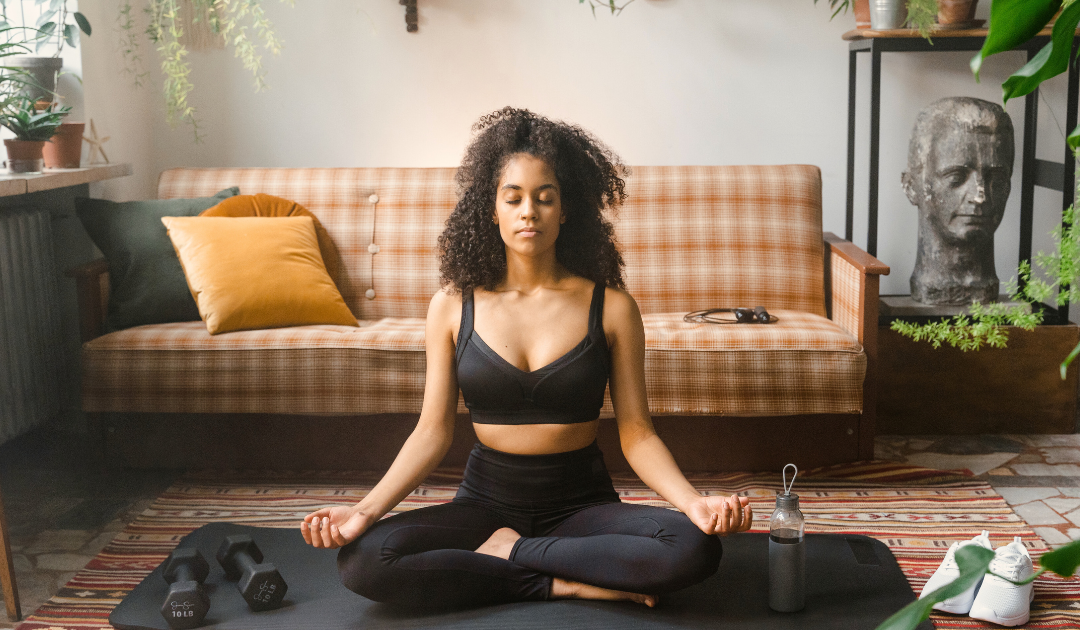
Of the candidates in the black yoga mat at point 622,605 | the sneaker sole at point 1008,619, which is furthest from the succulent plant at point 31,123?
the sneaker sole at point 1008,619

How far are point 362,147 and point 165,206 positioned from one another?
34.1 inches

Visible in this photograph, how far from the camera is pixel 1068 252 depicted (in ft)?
7.63

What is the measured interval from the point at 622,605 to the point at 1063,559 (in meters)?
1.29

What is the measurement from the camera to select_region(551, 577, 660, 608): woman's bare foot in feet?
5.28

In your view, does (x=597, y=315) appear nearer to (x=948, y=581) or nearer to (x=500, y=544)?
(x=500, y=544)

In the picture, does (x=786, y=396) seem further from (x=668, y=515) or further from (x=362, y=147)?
(x=362, y=147)

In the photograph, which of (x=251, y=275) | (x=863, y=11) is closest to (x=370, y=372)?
(x=251, y=275)

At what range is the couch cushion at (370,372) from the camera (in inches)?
95.5

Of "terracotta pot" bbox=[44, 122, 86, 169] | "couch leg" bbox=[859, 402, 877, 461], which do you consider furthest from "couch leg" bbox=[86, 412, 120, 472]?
"couch leg" bbox=[859, 402, 877, 461]

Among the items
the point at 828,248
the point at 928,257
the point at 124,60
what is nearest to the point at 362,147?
the point at 124,60

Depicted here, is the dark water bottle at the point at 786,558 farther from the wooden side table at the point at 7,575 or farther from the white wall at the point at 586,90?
the white wall at the point at 586,90

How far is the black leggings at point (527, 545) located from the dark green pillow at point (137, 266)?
134cm

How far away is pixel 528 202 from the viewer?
1.65m

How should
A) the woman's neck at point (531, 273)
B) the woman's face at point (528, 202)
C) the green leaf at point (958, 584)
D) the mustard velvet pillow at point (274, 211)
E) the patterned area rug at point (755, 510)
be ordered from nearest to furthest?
the green leaf at point (958, 584), the woman's face at point (528, 202), the woman's neck at point (531, 273), the patterned area rug at point (755, 510), the mustard velvet pillow at point (274, 211)
